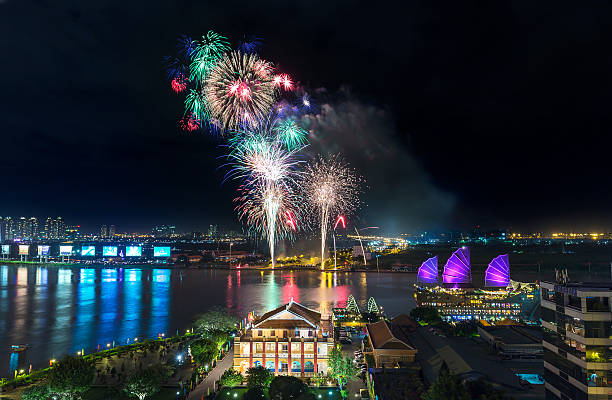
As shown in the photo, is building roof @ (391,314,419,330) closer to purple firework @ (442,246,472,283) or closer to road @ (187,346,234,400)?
road @ (187,346,234,400)

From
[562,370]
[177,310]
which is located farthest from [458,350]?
[177,310]

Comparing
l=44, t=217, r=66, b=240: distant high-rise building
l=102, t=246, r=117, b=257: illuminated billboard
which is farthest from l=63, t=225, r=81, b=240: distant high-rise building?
l=102, t=246, r=117, b=257: illuminated billboard

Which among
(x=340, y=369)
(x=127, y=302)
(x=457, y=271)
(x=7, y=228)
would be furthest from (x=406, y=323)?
(x=7, y=228)

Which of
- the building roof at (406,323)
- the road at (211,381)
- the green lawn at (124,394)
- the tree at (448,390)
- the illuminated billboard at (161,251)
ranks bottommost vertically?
the green lawn at (124,394)

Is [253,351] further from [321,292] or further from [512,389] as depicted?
[321,292]

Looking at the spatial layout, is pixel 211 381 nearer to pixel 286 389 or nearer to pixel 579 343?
pixel 286 389

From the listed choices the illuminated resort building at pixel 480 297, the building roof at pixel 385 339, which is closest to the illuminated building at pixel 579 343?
the building roof at pixel 385 339

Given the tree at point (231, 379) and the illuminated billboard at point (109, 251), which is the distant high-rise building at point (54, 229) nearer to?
the illuminated billboard at point (109, 251)
